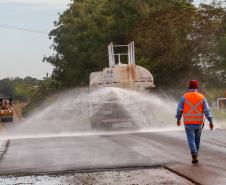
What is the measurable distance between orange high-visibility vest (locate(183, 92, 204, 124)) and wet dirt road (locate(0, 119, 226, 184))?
80cm

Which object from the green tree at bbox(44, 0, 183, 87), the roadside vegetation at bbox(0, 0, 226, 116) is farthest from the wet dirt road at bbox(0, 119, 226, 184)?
the green tree at bbox(44, 0, 183, 87)

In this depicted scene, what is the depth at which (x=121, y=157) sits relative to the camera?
1133 cm

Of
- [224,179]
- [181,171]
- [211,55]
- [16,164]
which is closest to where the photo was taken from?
[224,179]

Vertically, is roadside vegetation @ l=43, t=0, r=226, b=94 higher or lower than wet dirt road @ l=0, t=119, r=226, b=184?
higher

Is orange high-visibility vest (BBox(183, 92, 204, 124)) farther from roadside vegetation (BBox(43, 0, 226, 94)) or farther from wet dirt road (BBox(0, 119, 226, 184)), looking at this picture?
roadside vegetation (BBox(43, 0, 226, 94))

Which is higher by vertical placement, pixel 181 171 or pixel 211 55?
pixel 211 55

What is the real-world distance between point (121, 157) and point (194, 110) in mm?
1944

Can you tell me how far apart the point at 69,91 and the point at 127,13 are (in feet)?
66.1

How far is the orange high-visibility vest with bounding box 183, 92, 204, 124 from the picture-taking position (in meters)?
→ 10.5

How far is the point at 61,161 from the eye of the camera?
428 inches

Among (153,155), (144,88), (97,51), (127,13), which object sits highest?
(127,13)

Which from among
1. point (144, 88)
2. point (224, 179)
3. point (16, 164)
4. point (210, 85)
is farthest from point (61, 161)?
point (210, 85)

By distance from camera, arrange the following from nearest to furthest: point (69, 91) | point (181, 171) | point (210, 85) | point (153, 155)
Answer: point (181, 171), point (153, 155), point (210, 85), point (69, 91)

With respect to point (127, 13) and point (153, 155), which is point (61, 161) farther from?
point (127, 13)
